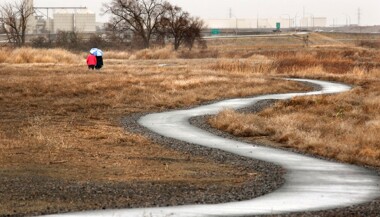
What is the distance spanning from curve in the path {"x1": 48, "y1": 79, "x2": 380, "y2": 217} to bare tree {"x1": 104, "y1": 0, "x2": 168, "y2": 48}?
3058 inches

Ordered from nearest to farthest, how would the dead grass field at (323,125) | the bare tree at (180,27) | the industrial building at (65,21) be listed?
the dead grass field at (323,125), the bare tree at (180,27), the industrial building at (65,21)

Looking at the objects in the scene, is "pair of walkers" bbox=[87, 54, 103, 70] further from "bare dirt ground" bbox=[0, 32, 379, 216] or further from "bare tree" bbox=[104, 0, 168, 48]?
"bare tree" bbox=[104, 0, 168, 48]

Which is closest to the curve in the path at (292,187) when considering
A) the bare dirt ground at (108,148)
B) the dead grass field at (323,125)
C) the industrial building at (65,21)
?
the bare dirt ground at (108,148)

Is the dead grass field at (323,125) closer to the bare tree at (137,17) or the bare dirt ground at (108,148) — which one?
the bare dirt ground at (108,148)

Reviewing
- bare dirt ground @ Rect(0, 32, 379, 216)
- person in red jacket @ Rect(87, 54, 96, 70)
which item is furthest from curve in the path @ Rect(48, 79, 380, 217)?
person in red jacket @ Rect(87, 54, 96, 70)

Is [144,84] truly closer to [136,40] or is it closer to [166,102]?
[166,102]

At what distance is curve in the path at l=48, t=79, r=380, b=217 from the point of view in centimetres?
1288

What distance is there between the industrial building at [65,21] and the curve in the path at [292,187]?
158776 mm

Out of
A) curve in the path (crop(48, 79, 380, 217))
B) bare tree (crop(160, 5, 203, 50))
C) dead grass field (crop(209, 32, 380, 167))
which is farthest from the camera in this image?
bare tree (crop(160, 5, 203, 50))

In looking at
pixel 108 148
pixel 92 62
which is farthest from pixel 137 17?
pixel 108 148

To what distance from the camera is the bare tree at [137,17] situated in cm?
10225

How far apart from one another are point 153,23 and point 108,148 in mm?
84783

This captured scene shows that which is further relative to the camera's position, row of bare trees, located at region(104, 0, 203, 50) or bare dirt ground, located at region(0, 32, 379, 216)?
row of bare trees, located at region(104, 0, 203, 50)

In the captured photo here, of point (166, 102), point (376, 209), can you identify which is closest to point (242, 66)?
point (166, 102)
